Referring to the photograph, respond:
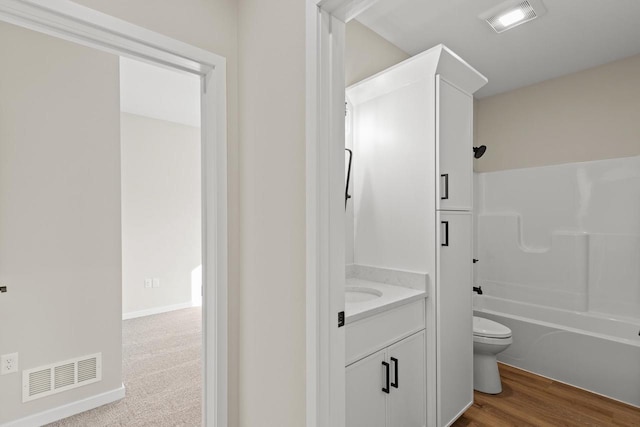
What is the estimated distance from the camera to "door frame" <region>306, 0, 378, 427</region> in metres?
1.14

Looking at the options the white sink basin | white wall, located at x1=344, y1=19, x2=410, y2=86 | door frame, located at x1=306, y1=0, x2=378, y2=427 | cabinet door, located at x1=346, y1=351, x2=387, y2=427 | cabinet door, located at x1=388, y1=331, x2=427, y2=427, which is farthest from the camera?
white wall, located at x1=344, y1=19, x2=410, y2=86

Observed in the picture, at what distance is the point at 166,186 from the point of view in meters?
4.64

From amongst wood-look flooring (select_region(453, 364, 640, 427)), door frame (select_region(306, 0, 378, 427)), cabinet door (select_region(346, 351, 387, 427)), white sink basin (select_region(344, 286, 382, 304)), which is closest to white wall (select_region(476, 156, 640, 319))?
wood-look flooring (select_region(453, 364, 640, 427))

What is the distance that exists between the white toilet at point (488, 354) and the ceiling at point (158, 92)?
3125mm

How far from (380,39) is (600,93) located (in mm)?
2131

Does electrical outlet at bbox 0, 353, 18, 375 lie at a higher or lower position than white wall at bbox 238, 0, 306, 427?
lower

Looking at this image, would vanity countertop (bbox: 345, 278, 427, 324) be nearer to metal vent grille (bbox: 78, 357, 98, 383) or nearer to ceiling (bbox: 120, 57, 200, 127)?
metal vent grille (bbox: 78, 357, 98, 383)

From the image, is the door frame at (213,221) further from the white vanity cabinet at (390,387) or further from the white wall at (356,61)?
the white wall at (356,61)

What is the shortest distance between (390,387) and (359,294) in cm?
56

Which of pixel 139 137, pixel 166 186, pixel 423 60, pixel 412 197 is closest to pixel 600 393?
pixel 412 197

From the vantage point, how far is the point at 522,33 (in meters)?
2.48

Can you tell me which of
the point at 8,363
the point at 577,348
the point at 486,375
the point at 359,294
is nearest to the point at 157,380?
the point at 8,363

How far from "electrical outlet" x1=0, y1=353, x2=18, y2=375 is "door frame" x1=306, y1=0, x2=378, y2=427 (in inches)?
77.2

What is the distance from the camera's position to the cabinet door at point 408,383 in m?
1.64
